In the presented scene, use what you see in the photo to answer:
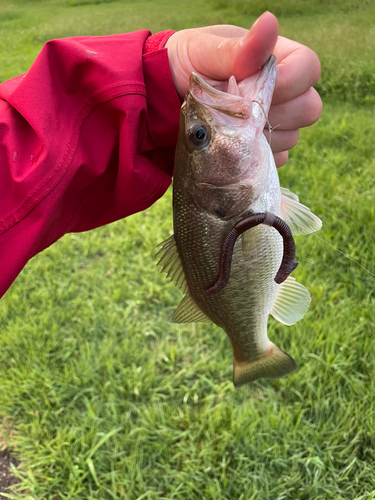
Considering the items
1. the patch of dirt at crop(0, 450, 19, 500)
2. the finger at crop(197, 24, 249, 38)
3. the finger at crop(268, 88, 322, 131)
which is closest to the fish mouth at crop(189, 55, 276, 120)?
the finger at crop(268, 88, 322, 131)

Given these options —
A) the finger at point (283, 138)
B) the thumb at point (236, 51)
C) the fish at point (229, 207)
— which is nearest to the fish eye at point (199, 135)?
the fish at point (229, 207)

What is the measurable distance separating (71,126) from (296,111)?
705 millimetres

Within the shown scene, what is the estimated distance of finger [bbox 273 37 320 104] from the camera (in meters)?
1.07

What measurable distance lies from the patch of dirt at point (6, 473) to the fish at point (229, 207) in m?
1.40

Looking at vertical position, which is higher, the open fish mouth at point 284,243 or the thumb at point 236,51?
the thumb at point 236,51

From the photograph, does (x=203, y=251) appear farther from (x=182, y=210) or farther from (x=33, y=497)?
(x=33, y=497)

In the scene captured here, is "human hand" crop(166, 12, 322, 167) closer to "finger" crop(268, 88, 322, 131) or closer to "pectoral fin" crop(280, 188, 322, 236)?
"finger" crop(268, 88, 322, 131)

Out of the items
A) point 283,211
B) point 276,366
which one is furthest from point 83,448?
point 283,211

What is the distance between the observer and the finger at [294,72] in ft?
3.52

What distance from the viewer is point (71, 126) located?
1.19 meters

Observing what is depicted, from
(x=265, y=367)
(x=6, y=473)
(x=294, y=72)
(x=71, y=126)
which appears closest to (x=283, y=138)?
(x=294, y=72)

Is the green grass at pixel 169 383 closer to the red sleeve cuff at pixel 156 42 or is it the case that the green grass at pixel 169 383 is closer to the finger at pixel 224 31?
the finger at pixel 224 31

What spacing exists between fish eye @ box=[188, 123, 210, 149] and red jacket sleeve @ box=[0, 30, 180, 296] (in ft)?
0.88

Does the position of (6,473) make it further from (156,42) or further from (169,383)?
(156,42)
